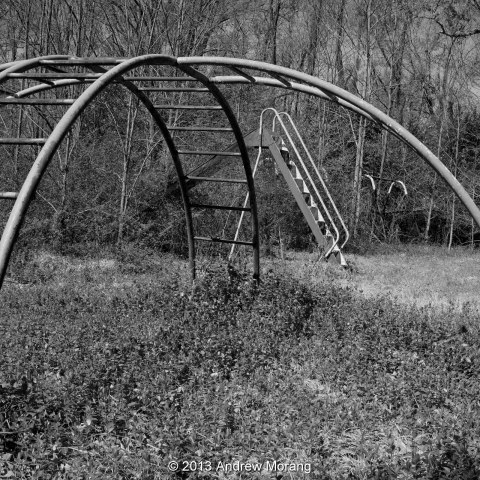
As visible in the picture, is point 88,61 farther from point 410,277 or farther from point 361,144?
point 361,144

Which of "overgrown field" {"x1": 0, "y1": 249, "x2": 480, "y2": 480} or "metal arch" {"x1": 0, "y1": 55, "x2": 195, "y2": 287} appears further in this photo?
"overgrown field" {"x1": 0, "y1": 249, "x2": 480, "y2": 480}

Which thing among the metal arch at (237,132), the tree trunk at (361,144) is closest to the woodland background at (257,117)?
the tree trunk at (361,144)

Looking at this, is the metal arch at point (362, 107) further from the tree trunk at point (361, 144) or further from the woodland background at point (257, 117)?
the tree trunk at point (361, 144)

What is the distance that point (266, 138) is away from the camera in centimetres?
1192

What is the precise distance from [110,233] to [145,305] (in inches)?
228

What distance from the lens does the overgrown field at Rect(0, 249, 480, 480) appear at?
3578 mm

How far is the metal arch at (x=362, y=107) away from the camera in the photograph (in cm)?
456

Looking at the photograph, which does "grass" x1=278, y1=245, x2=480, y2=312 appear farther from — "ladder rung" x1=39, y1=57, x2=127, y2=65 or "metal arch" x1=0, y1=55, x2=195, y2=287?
"metal arch" x1=0, y1=55, x2=195, y2=287

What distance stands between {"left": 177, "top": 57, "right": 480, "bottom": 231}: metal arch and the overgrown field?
1384 mm

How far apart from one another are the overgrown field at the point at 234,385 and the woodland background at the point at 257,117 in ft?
17.7

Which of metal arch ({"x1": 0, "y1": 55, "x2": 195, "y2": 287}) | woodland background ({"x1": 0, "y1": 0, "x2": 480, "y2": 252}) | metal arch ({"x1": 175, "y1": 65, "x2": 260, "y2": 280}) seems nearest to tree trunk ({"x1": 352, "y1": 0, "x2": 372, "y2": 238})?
woodland background ({"x1": 0, "y1": 0, "x2": 480, "y2": 252})

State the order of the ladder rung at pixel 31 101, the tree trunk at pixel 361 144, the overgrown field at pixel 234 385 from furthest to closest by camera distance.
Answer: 1. the tree trunk at pixel 361 144
2. the ladder rung at pixel 31 101
3. the overgrown field at pixel 234 385

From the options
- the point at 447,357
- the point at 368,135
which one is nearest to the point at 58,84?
the point at 447,357

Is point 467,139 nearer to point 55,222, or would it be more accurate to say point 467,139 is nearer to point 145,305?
point 55,222
